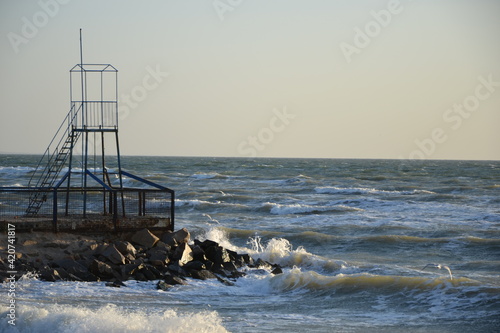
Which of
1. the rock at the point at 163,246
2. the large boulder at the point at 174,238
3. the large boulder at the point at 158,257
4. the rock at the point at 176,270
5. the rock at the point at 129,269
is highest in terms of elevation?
the large boulder at the point at 174,238

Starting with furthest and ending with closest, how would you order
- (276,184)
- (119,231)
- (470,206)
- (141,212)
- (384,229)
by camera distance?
(276,184) → (470,206) → (384,229) → (141,212) → (119,231)

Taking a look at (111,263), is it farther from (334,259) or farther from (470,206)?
(470,206)

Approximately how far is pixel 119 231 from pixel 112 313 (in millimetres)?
7358

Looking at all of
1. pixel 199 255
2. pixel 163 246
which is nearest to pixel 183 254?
pixel 199 255

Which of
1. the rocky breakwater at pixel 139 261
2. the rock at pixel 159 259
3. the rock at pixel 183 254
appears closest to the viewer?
the rocky breakwater at pixel 139 261

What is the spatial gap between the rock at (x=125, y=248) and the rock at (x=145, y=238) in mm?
885

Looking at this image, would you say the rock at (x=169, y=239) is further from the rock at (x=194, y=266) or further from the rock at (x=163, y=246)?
the rock at (x=194, y=266)

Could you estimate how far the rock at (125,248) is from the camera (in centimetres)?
2073

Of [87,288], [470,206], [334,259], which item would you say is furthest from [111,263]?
[470,206]

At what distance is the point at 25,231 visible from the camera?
21.1 metres

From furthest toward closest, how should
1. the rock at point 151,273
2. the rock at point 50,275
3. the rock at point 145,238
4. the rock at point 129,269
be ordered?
the rock at point 145,238 → the rock at point 151,273 → the rock at point 129,269 → the rock at point 50,275

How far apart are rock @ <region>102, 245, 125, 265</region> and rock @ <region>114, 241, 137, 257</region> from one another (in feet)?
1.28

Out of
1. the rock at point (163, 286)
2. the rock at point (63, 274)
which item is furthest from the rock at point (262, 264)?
the rock at point (63, 274)

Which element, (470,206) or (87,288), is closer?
(87,288)
